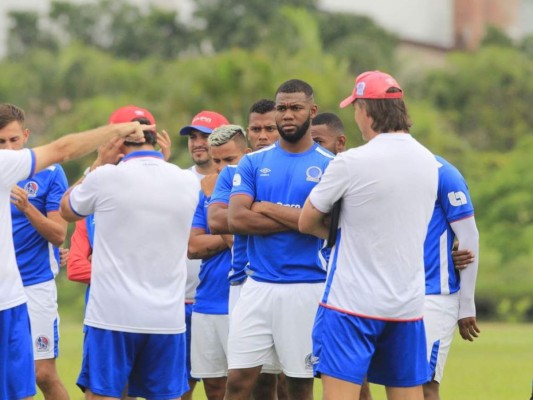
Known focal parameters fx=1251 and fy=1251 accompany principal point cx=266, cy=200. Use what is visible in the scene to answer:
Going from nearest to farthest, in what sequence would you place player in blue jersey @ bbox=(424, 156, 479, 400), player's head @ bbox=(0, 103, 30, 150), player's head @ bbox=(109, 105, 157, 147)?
player's head @ bbox=(109, 105, 157, 147) → player in blue jersey @ bbox=(424, 156, 479, 400) → player's head @ bbox=(0, 103, 30, 150)

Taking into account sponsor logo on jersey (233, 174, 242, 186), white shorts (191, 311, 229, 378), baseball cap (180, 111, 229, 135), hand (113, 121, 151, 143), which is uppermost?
baseball cap (180, 111, 229, 135)

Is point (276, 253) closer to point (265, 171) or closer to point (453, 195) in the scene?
point (265, 171)

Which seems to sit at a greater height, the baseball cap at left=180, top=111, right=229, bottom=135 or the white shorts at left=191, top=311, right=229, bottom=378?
the baseball cap at left=180, top=111, right=229, bottom=135

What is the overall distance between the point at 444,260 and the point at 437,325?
50 cm

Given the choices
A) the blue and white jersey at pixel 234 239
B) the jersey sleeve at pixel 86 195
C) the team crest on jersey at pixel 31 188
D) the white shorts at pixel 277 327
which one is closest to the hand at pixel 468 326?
the white shorts at pixel 277 327

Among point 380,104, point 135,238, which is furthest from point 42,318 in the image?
point 380,104

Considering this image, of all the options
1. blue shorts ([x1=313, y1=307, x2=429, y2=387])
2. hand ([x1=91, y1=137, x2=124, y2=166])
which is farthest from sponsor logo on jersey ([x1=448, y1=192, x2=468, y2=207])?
hand ([x1=91, y1=137, x2=124, y2=166])

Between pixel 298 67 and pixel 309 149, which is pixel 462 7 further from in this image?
pixel 309 149

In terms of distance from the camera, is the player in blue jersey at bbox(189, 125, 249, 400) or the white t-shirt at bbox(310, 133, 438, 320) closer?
the white t-shirt at bbox(310, 133, 438, 320)

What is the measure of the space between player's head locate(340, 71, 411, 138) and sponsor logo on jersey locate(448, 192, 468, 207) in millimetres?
1358

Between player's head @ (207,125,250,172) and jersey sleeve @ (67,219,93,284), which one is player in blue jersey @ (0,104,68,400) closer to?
jersey sleeve @ (67,219,93,284)

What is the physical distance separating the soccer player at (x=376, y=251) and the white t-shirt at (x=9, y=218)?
1.88 meters

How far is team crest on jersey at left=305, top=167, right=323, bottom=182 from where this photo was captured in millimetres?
9367

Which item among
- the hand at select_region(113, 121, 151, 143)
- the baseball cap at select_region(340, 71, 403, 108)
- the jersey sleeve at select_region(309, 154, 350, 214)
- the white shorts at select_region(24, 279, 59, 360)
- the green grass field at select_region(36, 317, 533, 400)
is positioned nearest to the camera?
the jersey sleeve at select_region(309, 154, 350, 214)
